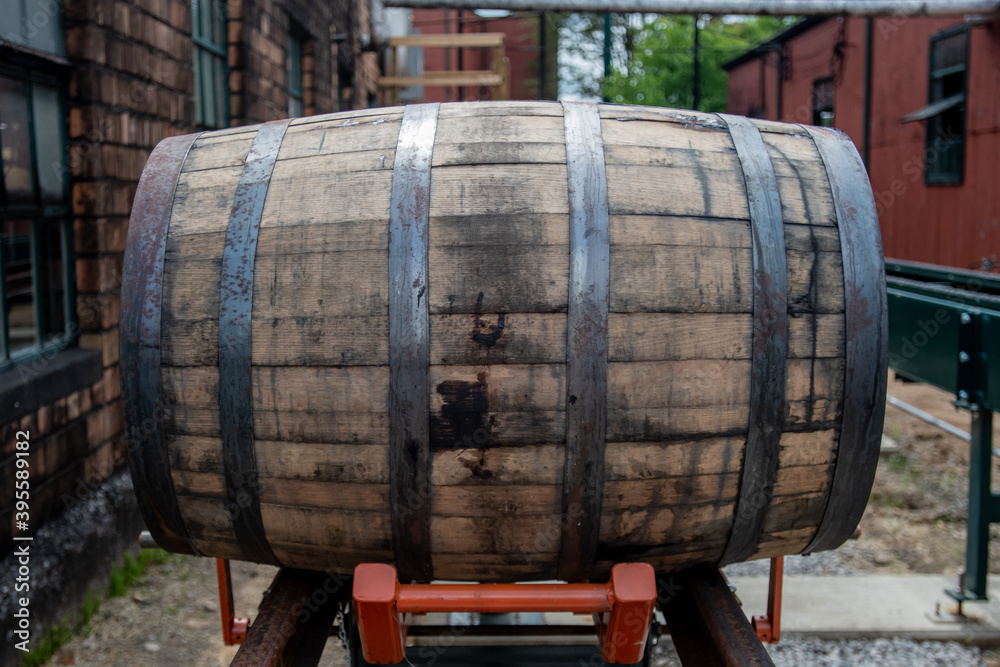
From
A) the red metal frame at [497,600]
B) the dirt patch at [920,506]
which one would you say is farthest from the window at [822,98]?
the red metal frame at [497,600]

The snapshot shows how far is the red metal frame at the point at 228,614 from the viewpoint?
1.88 m

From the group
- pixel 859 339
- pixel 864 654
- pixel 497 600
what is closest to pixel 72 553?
pixel 497 600

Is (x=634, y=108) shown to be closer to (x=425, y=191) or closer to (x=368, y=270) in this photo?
(x=425, y=191)

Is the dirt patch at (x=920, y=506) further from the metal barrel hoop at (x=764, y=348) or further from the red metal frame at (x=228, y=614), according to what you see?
the red metal frame at (x=228, y=614)

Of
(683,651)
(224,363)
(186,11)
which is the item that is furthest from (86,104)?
(683,651)

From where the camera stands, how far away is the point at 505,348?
4.76 ft

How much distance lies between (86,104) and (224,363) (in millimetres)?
2248

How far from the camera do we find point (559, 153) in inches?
61.6

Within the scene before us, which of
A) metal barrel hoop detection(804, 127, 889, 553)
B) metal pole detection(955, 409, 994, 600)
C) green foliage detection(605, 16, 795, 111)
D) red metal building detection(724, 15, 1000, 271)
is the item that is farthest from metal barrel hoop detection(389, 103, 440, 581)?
green foliage detection(605, 16, 795, 111)

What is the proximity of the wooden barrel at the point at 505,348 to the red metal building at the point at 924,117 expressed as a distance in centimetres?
764

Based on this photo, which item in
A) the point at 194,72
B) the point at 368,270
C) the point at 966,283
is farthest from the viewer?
the point at 194,72

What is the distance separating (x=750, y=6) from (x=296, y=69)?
158 inches

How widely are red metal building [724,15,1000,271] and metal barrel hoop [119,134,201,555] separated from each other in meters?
8.24

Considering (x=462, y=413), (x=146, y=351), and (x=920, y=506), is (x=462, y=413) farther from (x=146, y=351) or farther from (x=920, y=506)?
(x=920, y=506)
